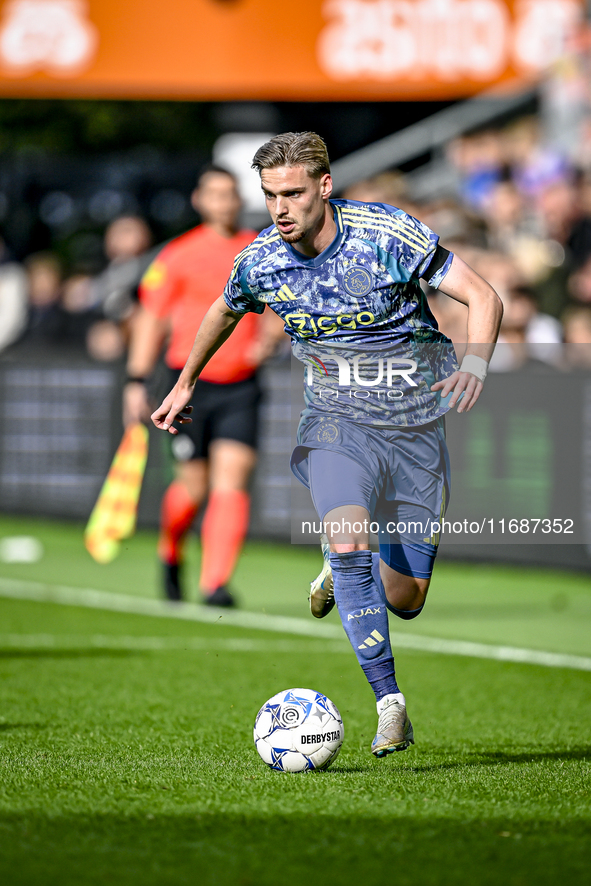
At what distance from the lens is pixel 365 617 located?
480 cm

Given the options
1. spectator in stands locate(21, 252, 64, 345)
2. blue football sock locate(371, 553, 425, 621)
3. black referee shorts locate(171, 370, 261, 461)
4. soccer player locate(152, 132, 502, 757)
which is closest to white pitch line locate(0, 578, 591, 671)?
black referee shorts locate(171, 370, 261, 461)

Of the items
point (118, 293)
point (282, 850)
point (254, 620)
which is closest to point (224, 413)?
point (254, 620)

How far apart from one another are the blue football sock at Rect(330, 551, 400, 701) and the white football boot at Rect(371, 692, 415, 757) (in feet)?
0.17

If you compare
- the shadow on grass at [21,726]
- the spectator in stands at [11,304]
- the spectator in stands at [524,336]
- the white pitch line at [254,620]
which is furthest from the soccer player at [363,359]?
the spectator in stands at [11,304]

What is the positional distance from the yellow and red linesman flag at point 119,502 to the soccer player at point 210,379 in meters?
2.51

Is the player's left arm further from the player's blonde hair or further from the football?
the football

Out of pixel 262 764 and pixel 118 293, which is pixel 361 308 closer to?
pixel 262 764

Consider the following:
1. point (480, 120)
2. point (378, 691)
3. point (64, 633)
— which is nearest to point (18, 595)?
point (64, 633)

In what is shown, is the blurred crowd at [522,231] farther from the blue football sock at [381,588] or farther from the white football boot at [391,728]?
the white football boot at [391,728]

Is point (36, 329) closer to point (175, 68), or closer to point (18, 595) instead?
point (175, 68)

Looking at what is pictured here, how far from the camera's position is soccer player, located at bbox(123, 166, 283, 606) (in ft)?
29.1

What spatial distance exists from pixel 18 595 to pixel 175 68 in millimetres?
7487

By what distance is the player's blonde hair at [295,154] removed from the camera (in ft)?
15.5

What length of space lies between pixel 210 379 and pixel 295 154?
4418 millimetres
